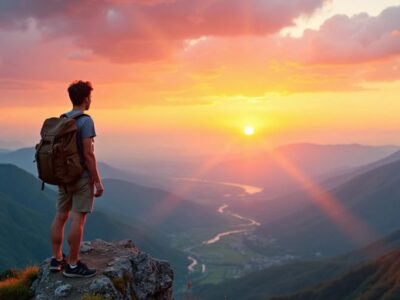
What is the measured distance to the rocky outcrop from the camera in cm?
1353

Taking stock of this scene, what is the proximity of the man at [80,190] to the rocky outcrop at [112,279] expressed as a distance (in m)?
0.47

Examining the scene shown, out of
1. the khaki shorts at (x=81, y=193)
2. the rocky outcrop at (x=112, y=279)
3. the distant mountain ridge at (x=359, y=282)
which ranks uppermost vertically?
the khaki shorts at (x=81, y=193)

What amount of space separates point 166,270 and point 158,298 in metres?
1.16

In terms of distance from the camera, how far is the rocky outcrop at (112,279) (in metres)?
13.5

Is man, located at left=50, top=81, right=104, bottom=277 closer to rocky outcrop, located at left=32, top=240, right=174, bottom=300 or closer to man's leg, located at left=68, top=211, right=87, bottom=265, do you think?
man's leg, located at left=68, top=211, right=87, bottom=265

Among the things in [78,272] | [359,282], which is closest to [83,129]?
[78,272]

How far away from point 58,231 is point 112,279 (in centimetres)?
244

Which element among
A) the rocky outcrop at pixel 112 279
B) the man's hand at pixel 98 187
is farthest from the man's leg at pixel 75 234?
the man's hand at pixel 98 187

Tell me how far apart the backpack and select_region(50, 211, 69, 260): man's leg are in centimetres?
192

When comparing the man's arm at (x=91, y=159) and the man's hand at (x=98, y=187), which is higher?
the man's arm at (x=91, y=159)

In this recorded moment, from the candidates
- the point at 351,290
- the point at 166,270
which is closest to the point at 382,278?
the point at 351,290

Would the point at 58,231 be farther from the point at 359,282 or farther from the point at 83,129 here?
the point at 359,282

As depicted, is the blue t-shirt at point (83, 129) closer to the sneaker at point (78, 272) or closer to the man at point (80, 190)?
the man at point (80, 190)

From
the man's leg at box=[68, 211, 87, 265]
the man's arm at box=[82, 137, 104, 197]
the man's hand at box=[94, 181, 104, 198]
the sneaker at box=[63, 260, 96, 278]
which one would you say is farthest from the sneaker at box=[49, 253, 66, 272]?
the man's arm at box=[82, 137, 104, 197]
